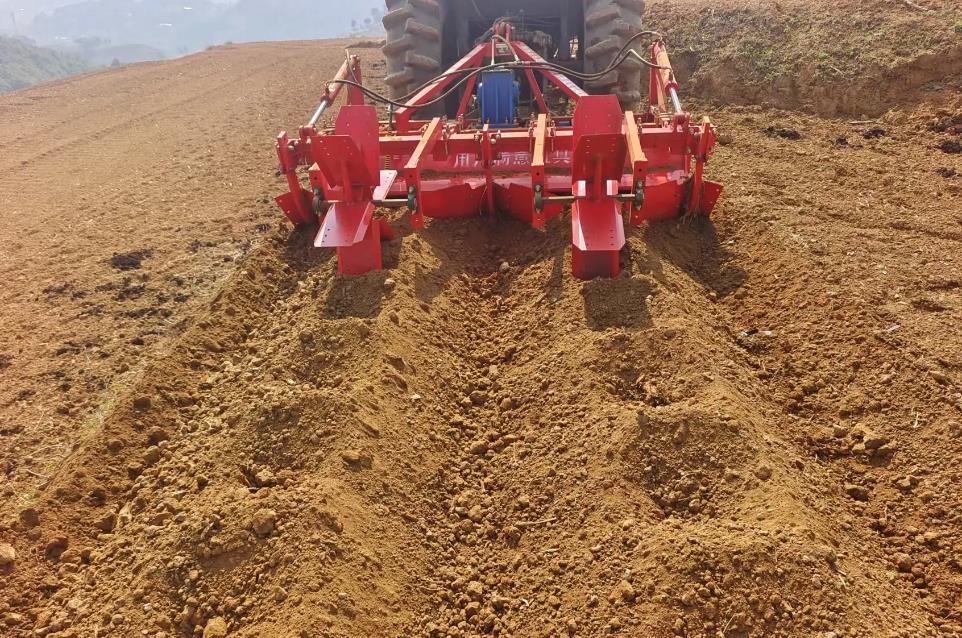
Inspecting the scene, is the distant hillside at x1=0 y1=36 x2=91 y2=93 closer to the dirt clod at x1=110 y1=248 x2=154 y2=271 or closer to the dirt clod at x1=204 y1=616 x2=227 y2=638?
the dirt clod at x1=110 y1=248 x2=154 y2=271

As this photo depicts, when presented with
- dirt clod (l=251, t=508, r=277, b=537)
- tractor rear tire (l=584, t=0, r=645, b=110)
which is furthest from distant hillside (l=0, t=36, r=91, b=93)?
dirt clod (l=251, t=508, r=277, b=537)

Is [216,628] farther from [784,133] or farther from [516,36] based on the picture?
[784,133]

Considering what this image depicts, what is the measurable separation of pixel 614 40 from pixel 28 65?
45.7 m

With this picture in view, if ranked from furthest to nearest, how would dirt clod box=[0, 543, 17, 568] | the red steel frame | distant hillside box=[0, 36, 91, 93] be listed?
distant hillside box=[0, 36, 91, 93], the red steel frame, dirt clod box=[0, 543, 17, 568]

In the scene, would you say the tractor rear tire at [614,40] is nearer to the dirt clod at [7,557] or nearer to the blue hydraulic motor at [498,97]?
the blue hydraulic motor at [498,97]

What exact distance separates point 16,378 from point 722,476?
4.14 metres

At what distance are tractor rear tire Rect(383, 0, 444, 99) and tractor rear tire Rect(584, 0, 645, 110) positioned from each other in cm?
155

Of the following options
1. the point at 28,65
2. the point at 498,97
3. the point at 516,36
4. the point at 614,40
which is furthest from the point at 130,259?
the point at 28,65

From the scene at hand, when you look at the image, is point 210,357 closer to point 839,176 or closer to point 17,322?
point 17,322

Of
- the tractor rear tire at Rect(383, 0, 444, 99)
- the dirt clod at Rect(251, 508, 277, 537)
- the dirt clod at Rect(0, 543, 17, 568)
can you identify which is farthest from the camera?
the tractor rear tire at Rect(383, 0, 444, 99)

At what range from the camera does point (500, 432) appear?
3322 mm

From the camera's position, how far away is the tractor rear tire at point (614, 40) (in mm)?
6344

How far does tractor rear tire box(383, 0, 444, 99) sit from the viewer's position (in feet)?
21.2

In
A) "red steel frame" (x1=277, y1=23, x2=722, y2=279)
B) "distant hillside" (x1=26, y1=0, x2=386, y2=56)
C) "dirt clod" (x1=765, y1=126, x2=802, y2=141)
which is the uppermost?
"distant hillside" (x1=26, y1=0, x2=386, y2=56)
